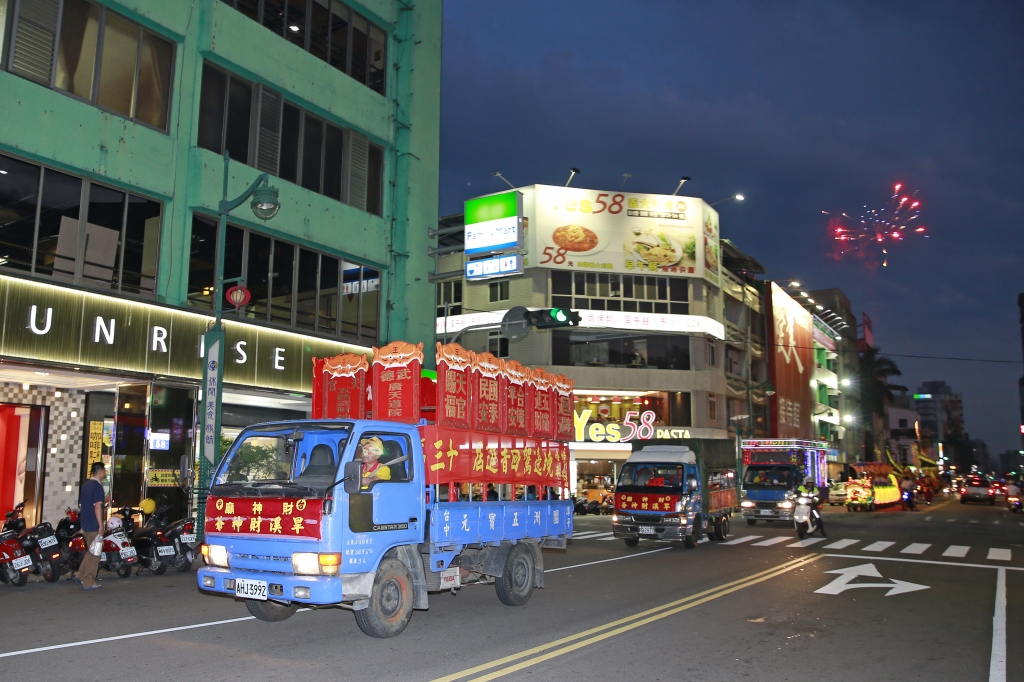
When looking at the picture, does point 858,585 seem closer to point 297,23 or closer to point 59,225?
point 59,225

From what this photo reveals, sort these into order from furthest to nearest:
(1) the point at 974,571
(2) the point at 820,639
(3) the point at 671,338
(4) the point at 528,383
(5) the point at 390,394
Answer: (3) the point at 671,338
(1) the point at 974,571
(4) the point at 528,383
(5) the point at 390,394
(2) the point at 820,639

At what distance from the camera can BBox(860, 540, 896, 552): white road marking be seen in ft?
67.4

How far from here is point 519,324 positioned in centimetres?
1928

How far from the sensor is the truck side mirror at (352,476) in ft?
26.5

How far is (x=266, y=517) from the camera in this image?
830 centimetres

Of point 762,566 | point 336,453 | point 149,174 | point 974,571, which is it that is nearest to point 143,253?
point 149,174

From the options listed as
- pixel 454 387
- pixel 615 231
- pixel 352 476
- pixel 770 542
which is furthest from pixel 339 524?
pixel 615 231

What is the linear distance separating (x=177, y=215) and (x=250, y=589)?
42.3ft

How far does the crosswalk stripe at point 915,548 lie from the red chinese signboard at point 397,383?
15.4 metres

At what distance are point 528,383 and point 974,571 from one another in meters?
10.8

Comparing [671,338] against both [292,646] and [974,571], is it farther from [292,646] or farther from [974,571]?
[292,646]

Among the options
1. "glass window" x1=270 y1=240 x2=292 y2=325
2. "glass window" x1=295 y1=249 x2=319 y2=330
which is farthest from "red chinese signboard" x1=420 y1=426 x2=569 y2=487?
"glass window" x1=295 y1=249 x2=319 y2=330

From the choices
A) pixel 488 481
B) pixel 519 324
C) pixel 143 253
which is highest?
pixel 143 253

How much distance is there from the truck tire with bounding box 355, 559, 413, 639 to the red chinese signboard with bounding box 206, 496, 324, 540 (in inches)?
42.6
